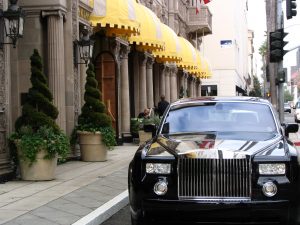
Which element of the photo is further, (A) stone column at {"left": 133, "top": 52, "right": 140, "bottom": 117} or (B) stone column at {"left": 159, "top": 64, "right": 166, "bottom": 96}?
(B) stone column at {"left": 159, "top": 64, "right": 166, "bottom": 96}

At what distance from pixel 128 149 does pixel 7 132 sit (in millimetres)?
8778

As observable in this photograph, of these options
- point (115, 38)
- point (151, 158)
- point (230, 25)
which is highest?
point (230, 25)

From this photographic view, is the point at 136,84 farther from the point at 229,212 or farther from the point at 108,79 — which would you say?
the point at 229,212

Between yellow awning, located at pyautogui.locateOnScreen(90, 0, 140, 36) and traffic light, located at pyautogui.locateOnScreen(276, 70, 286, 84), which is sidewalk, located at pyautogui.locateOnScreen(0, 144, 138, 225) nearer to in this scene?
yellow awning, located at pyautogui.locateOnScreen(90, 0, 140, 36)

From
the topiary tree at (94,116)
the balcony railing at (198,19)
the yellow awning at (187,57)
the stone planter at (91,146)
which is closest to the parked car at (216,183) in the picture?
the topiary tree at (94,116)

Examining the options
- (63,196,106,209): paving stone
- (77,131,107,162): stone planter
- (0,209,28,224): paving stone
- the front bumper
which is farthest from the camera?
(77,131,107,162): stone planter

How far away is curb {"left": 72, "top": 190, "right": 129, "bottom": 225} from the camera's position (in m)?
7.64

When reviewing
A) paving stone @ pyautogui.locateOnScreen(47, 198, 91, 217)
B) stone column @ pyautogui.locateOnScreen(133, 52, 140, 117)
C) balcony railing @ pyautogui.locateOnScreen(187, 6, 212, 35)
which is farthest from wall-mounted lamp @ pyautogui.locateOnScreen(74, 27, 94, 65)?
balcony railing @ pyautogui.locateOnScreen(187, 6, 212, 35)

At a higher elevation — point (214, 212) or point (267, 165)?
point (267, 165)

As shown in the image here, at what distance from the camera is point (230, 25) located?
66.8 metres

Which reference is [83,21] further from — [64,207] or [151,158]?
[151,158]

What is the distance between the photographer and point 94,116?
15.2 metres

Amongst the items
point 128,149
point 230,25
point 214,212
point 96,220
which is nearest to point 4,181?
point 96,220

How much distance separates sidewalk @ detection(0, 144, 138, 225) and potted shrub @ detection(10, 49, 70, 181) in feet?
0.97
